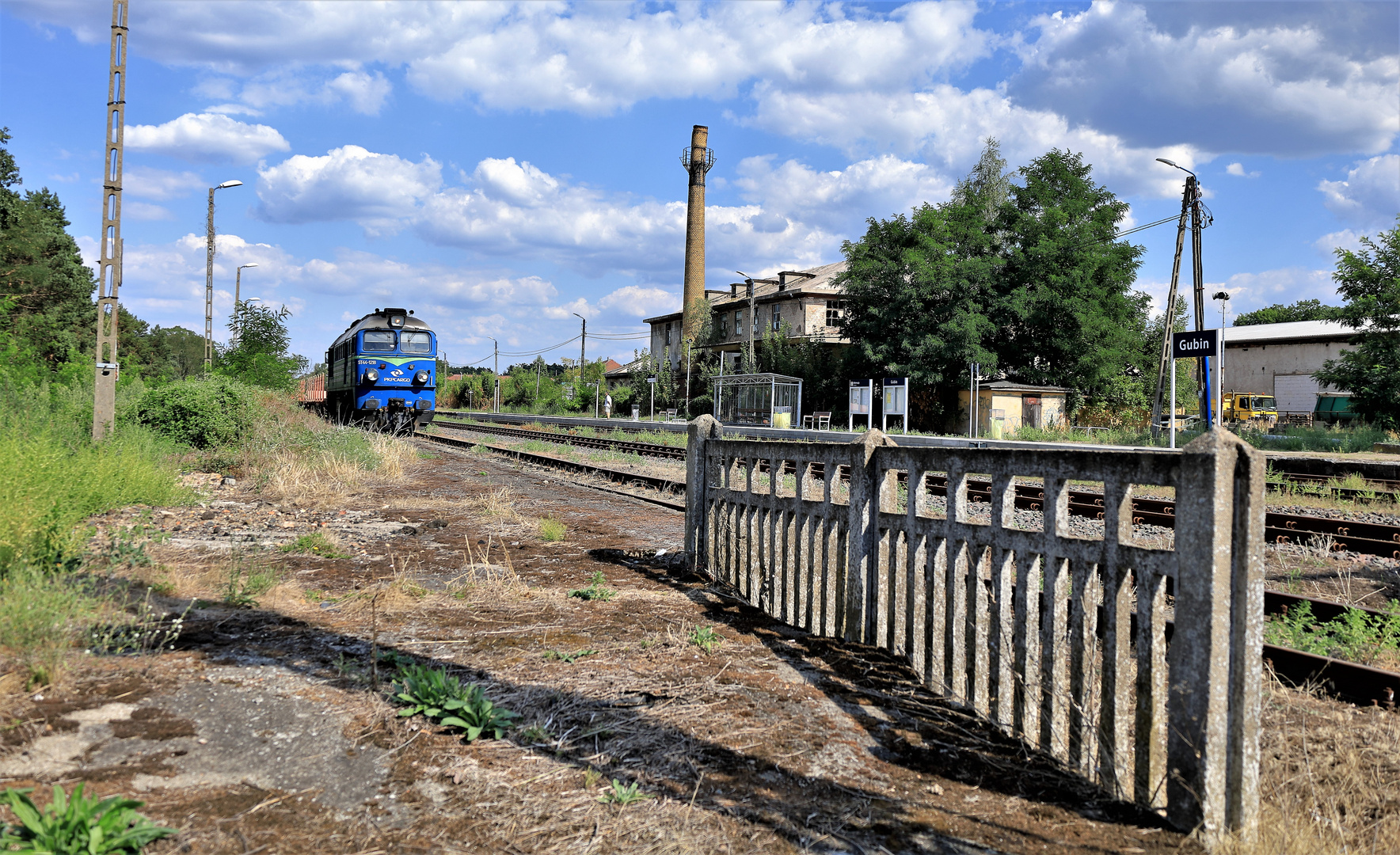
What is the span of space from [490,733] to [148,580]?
11.9 ft

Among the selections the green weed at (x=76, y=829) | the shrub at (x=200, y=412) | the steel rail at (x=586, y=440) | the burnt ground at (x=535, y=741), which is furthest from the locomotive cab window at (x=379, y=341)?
the green weed at (x=76, y=829)

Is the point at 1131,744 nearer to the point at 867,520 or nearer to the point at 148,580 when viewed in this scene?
the point at 867,520

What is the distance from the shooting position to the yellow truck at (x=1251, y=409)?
40.1 meters

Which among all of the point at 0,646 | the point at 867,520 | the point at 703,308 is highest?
the point at 703,308

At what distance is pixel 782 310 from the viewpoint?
201 feet

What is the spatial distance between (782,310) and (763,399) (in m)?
21.1

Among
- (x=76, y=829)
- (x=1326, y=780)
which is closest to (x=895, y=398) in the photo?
(x=1326, y=780)

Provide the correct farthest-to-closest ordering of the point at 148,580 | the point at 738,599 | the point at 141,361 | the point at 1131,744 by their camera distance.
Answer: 1. the point at 141,361
2. the point at 738,599
3. the point at 148,580
4. the point at 1131,744

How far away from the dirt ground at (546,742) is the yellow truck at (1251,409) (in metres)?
37.8

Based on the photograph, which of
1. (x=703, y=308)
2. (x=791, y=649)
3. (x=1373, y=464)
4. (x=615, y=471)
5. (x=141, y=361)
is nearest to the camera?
(x=791, y=649)

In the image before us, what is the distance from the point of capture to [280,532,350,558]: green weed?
7.96m

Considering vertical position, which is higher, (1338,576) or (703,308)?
(703,308)

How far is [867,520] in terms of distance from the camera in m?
4.85

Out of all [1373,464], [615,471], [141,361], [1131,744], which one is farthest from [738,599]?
[141,361]
